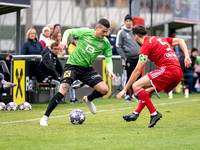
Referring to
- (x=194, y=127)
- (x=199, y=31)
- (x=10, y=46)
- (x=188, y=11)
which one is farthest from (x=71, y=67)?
(x=199, y=31)

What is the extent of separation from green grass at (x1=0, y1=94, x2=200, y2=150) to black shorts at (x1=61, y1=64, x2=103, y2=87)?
0.79 m

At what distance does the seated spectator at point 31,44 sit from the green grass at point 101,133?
4.19m

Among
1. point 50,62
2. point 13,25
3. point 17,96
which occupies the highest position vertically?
point 13,25

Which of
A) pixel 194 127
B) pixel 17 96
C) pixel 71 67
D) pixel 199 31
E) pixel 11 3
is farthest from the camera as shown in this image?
pixel 199 31

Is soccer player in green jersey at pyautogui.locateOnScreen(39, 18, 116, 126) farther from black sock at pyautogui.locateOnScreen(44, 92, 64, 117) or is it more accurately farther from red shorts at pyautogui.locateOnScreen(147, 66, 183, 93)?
red shorts at pyautogui.locateOnScreen(147, 66, 183, 93)

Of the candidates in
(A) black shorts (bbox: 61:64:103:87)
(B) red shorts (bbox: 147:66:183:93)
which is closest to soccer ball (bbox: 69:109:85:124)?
(A) black shorts (bbox: 61:64:103:87)

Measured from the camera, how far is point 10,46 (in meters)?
17.9

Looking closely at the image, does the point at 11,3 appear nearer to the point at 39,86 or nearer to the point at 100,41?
the point at 39,86

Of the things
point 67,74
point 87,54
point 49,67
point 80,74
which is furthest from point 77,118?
point 49,67

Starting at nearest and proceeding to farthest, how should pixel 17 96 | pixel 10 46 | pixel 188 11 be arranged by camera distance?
pixel 17 96, pixel 10 46, pixel 188 11

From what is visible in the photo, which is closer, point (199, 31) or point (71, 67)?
point (71, 67)

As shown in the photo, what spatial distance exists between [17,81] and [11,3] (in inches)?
90.2

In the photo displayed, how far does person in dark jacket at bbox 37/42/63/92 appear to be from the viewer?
46.0ft

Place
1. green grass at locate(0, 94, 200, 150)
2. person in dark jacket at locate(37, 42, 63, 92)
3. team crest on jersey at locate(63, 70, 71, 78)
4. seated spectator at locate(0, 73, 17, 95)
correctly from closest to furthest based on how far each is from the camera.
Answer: green grass at locate(0, 94, 200, 150) → team crest on jersey at locate(63, 70, 71, 78) → seated spectator at locate(0, 73, 17, 95) → person in dark jacket at locate(37, 42, 63, 92)
